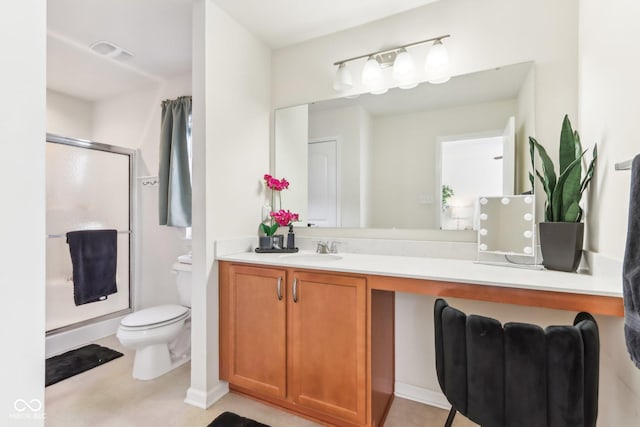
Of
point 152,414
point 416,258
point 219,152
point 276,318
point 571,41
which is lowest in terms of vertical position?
point 152,414

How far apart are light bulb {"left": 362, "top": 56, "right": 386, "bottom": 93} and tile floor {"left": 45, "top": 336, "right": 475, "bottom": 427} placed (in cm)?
203

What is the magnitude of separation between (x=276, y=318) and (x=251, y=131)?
1.32 meters

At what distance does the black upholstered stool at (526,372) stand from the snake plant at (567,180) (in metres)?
0.56

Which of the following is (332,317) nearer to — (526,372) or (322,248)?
(322,248)

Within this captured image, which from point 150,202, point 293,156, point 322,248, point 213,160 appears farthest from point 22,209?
point 150,202

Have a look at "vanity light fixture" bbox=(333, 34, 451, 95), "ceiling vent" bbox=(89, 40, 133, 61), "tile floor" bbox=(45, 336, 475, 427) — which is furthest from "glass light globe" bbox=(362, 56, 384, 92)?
"tile floor" bbox=(45, 336, 475, 427)

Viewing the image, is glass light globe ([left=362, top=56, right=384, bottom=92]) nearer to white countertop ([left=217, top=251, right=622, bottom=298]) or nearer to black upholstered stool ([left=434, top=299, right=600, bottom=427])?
white countertop ([left=217, top=251, right=622, bottom=298])

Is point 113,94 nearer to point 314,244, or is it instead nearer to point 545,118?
point 314,244

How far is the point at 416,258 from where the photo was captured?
184 centimetres

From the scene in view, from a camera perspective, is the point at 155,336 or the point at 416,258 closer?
the point at 416,258

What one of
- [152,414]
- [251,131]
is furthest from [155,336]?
[251,131]

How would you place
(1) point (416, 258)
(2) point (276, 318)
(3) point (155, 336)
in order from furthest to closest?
(3) point (155, 336), (1) point (416, 258), (2) point (276, 318)

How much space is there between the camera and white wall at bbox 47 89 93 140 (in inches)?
118

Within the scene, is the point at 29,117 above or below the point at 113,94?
below
